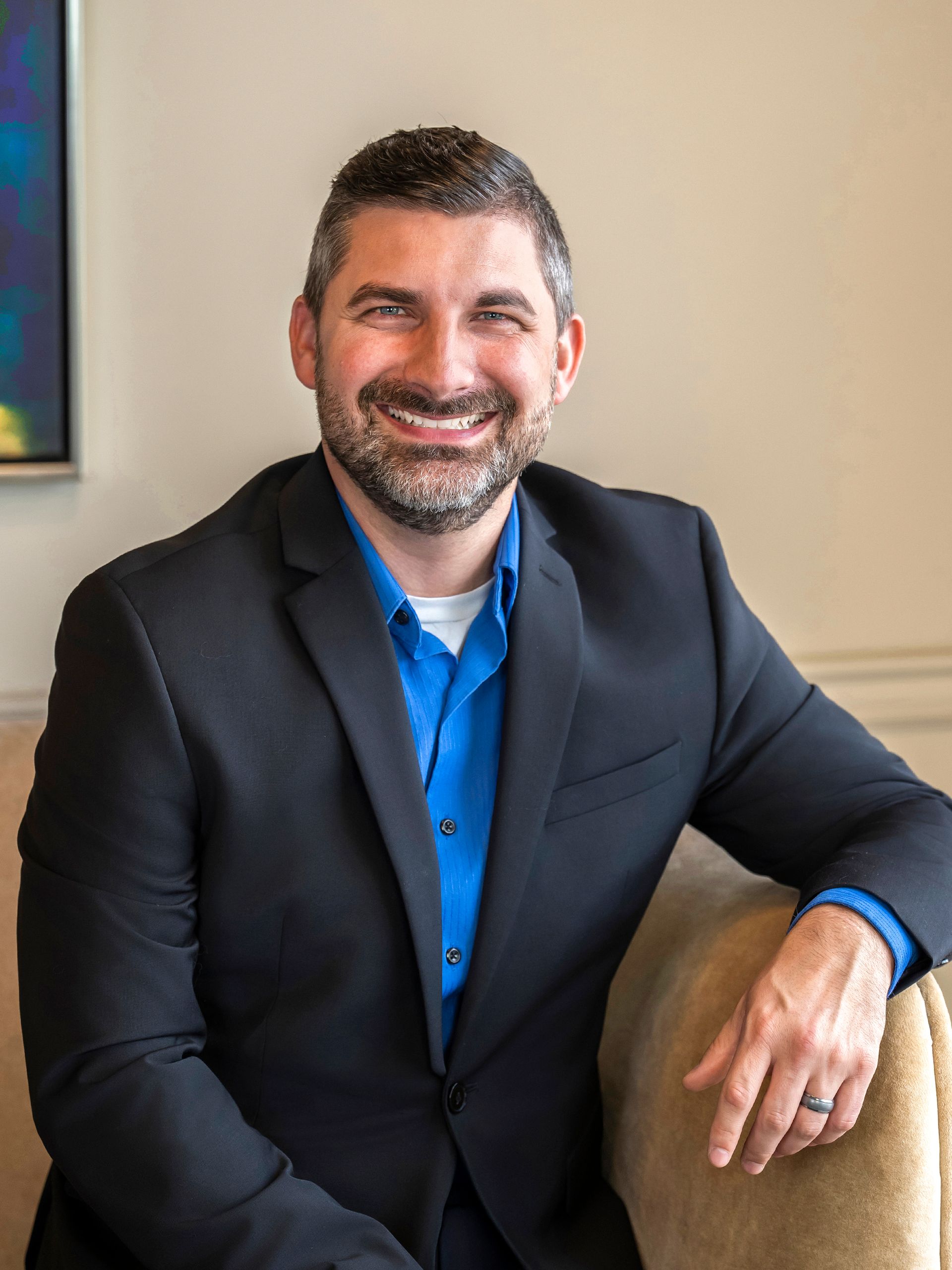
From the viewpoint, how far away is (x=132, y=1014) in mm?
1073

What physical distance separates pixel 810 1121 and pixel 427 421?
0.79 metres

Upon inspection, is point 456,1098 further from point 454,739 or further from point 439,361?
point 439,361

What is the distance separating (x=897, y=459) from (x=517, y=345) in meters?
0.98

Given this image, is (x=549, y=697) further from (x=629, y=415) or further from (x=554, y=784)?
(x=629, y=415)

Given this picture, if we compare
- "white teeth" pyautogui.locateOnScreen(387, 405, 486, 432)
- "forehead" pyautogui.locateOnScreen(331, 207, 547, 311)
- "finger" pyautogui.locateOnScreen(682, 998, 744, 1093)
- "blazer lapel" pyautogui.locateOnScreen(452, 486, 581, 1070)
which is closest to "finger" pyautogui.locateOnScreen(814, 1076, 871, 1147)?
"finger" pyautogui.locateOnScreen(682, 998, 744, 1093)

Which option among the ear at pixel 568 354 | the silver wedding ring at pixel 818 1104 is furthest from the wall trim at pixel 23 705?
the silver wedding ring at pixel 818 1104

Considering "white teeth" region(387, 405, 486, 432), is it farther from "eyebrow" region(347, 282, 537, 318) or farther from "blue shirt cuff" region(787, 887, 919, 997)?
"blue shirt cuff" region(787, 887, 919, 997)

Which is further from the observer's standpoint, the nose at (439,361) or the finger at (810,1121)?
the nose at (439,361)

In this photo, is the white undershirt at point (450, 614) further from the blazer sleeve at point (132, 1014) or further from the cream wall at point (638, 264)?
the cream wall at point (638, 264)

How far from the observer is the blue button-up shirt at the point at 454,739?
1.23m

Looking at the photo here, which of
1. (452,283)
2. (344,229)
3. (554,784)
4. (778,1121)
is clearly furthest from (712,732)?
(344,229)

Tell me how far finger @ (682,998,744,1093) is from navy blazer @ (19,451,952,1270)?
18 cm

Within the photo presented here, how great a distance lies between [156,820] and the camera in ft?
3.56

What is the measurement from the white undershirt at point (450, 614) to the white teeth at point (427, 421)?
20cm
